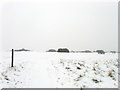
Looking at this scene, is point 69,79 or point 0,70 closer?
point 69,79

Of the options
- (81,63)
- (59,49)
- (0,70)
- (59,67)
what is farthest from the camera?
(59,49)

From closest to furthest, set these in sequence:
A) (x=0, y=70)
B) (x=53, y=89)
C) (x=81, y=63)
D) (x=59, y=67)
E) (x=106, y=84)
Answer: (x=53, y=89) → (x=106, y=84) → (x=0, y=70) → (x=59, y=67) → (x=81, y=63)

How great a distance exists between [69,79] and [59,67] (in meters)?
3.63

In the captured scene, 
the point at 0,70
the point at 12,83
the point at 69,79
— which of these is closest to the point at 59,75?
the point at 69,79

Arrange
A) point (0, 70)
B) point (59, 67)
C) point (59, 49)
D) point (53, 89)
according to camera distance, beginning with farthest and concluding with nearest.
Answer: point (59, 49), point (59, 67), point (0, 70), point (53, 89)

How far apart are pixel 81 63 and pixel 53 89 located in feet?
23.7

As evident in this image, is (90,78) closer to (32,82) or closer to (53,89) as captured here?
(53,89)

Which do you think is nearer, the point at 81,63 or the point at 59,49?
the point at 81,63

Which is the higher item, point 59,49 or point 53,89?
point 59,49

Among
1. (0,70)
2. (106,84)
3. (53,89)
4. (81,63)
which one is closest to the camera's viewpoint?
(53,89)

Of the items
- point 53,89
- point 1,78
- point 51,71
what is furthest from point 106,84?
point 1,78

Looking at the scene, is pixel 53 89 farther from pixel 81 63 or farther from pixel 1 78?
pixel 81 63

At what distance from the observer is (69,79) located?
14.9 meters

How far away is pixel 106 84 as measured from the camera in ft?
45.8
